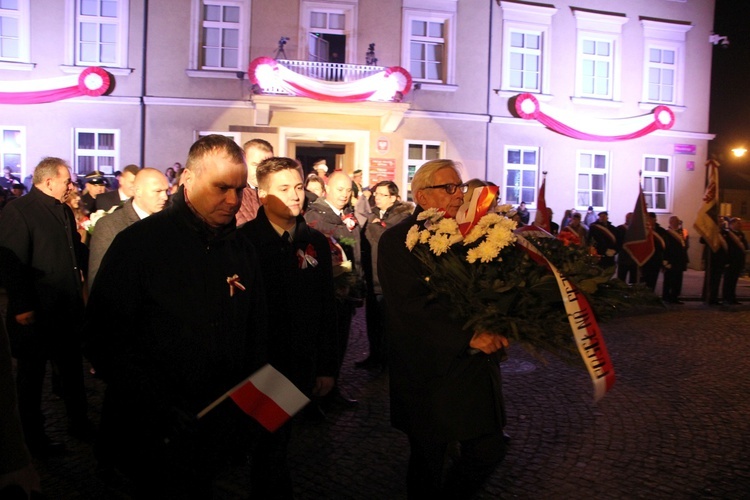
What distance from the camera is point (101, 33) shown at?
17.8 metres

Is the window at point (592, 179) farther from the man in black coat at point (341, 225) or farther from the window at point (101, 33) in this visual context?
→ the man in black coat at point (341, 225)

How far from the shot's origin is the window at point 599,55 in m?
21.2

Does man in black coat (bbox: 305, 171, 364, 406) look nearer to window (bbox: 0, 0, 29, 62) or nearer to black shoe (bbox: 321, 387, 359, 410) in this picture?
black shoe (bbox: 321, 387, 359, 410)

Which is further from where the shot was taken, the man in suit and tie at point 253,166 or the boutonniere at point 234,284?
the man in suit and tie at point 253,166

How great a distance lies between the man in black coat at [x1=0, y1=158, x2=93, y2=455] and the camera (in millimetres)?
4645

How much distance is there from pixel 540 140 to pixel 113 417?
2002 centimetres

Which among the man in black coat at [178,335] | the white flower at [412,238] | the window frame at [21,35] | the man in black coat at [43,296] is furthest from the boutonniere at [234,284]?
the window frame at [21,35]

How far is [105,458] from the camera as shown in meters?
2.53

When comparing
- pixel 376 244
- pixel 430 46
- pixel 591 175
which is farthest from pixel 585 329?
pixel 591 175

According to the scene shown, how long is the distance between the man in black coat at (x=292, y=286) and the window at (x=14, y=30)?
17202mm

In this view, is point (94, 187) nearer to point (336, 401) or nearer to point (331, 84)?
point (336, 401)

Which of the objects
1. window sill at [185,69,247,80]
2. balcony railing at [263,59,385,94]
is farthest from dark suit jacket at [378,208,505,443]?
window sill at [185,69,247,80]

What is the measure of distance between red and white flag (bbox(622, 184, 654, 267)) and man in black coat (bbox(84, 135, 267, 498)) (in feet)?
40.4

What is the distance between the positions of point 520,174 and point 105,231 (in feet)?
57.9
